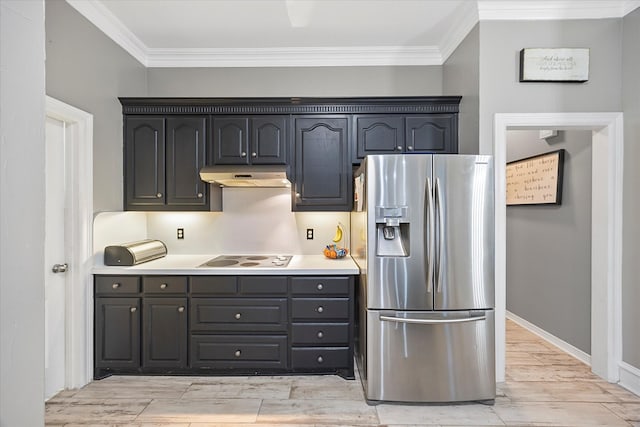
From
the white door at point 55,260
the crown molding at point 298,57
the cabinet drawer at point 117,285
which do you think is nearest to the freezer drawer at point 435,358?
the cabinet drawer at point 117,285

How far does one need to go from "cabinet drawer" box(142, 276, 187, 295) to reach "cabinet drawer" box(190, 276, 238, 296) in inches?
3.3

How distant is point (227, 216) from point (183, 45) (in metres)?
1.68

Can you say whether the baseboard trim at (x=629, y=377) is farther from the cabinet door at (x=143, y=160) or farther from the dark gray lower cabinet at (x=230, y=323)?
the cabinet door at (x=143, y=160)

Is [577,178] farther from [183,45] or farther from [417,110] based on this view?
[183,45]

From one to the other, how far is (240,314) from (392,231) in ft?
4.45

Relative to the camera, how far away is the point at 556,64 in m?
2.56

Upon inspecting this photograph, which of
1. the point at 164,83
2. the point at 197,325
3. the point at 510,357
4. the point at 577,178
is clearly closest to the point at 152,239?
the point at 197,325

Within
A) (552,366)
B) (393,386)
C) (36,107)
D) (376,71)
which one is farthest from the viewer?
(376,71)

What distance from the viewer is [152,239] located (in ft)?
11.2

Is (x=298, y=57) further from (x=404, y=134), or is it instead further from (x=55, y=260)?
(x=55, y=260)

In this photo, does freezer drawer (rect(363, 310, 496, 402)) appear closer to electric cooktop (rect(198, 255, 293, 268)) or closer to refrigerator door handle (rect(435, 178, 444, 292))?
refrigerator door handle (rect(435, 178, 444, 292))

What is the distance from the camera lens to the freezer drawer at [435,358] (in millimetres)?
2322

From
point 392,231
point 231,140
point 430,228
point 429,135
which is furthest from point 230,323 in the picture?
point 429,135

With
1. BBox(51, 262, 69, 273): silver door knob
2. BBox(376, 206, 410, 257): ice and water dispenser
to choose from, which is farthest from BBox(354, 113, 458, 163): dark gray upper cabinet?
BBox(51, 262, 69, 273): silver door knob
